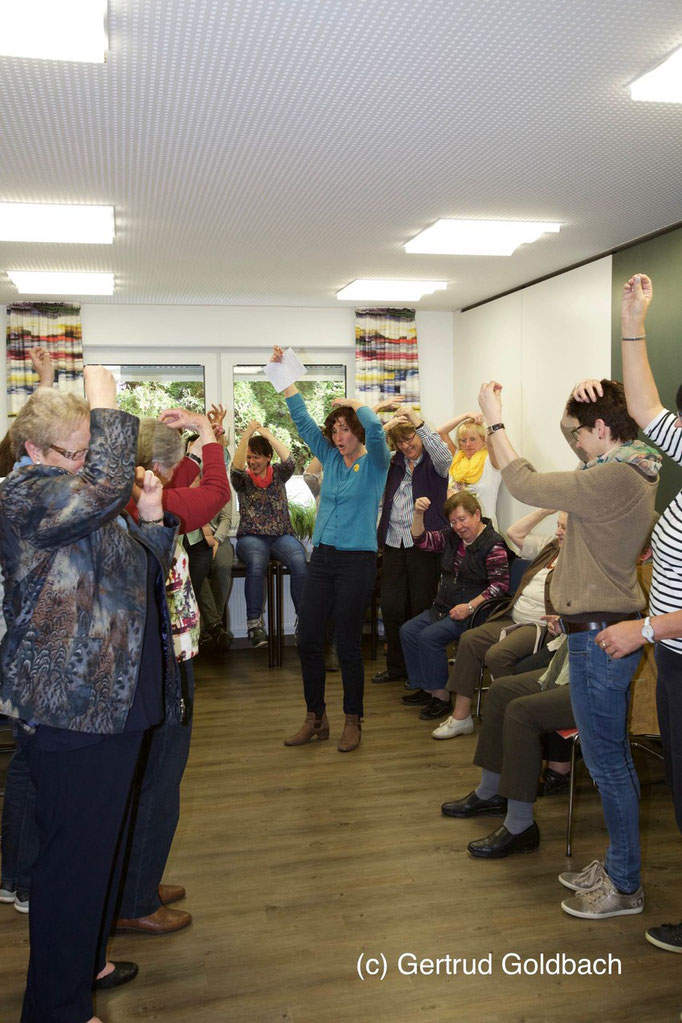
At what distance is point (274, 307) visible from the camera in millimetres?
7230

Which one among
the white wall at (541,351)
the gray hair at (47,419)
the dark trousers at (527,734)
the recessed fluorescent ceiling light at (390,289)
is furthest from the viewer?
the recessed fluorescent ceiling light at (390,289)

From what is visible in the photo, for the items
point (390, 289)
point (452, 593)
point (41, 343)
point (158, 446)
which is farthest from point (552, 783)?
point (41, 343)

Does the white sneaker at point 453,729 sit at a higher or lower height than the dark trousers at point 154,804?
lower

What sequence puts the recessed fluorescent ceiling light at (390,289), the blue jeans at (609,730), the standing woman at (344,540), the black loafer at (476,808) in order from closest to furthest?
the blue jeans at (609,730)
the black loafer at (476,808)
the standing woman at (344,540)
the recessed fluorescent ceiling light at (390,289)

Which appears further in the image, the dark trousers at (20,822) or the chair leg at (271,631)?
the chair leg at (271,631)

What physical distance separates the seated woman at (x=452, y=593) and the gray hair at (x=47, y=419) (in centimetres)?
304

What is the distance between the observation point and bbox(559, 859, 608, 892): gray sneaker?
290 centimetres

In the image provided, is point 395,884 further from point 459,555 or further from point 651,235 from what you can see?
point 651,235

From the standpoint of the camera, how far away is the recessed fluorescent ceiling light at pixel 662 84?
9.02 ft

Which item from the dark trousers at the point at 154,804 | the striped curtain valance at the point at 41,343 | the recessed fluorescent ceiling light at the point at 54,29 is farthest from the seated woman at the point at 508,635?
the striped curtain valance at the point at 41,343

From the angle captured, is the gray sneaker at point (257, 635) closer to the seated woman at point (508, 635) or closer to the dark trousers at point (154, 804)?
the seated woman at point (508, 635)

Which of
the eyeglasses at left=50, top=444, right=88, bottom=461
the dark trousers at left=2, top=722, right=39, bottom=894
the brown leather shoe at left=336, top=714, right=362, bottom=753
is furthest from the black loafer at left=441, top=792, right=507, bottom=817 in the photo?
the eyeglasses at left=50, top=444, right=88, bottom=461

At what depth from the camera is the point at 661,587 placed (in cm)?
237

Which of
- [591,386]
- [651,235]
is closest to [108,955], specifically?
[591,386]
